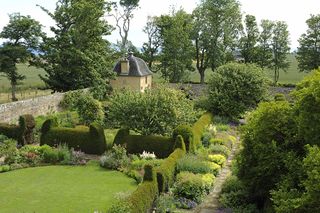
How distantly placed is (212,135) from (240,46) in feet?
112

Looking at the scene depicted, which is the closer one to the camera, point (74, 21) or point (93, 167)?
point (93, 167)

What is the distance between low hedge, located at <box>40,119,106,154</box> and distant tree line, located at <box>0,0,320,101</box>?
16.7 meters

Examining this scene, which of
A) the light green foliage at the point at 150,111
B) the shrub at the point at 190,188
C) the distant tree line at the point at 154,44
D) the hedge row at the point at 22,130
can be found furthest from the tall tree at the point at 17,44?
the shrub at the point at 190,188

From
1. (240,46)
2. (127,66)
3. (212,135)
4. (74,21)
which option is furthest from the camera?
(240,46)

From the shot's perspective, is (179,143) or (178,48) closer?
(179,143)

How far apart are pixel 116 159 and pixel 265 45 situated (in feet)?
145

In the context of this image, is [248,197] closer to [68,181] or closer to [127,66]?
[68,181]

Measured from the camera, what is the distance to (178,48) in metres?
56.8

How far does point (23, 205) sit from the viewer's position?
1672 centimetres

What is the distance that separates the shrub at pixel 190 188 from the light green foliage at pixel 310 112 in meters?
6.16

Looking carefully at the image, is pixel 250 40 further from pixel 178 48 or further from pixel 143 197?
pixel 143 197

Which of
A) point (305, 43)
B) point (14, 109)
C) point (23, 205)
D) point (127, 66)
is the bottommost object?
point (23, 205)

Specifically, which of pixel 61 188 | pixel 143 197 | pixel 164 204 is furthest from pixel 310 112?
pixel 61 188

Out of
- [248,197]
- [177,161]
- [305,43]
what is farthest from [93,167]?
[305,43]
